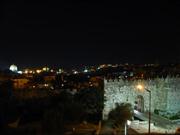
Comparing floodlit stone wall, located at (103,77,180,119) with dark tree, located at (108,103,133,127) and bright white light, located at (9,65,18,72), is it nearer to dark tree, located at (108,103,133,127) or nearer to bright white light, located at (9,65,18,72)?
dark tree, located at (108,103,133,127)

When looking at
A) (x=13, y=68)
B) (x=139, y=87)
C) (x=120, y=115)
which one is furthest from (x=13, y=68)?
(x=120, y=115)

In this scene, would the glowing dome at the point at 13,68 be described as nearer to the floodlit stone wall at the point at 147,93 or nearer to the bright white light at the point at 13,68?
the bright white light at the point at 13,68

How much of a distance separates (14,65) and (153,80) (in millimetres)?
97526

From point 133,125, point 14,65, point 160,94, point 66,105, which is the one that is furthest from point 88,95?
point 14,65

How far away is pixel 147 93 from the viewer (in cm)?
2862

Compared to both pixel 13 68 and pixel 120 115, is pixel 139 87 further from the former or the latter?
pixel 13 68

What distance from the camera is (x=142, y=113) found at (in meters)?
27.8

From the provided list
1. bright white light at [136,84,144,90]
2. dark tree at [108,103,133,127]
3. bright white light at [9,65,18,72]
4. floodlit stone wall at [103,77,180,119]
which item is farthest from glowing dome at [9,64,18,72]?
dark tree at [108,103,133,127]

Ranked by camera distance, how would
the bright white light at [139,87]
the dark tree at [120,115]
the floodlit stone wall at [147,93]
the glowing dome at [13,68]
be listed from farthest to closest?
the glowing dome at [13,68] < the floodlit stone wall at [147,93] < the bright white light at [139,87] < the dark tree at [120,115]

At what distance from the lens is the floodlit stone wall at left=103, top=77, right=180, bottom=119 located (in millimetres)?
28531

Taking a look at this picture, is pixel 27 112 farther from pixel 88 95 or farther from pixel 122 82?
pixel 122 82

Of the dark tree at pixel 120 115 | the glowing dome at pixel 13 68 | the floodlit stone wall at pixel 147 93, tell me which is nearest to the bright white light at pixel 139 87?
the floodlit stone wall at pixel 147 93

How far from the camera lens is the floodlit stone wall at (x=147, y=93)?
2853 centimetres

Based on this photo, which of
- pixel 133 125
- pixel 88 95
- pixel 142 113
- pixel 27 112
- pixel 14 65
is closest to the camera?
pixel 133 125
